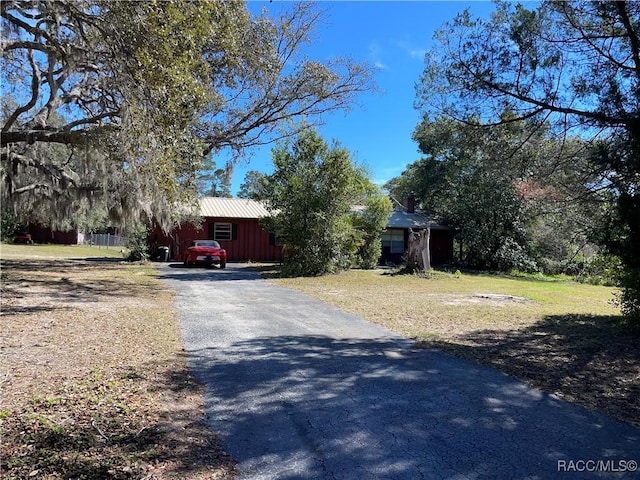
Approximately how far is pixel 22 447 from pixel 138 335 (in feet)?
11.9

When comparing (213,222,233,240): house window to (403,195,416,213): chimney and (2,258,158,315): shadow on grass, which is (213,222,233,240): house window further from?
(403,195,416,213): chimney

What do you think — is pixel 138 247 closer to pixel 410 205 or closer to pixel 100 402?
pixel 410 205

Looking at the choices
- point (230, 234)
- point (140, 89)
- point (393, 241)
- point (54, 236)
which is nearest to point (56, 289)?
point (140, 89)

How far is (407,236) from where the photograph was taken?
2850 centimetres

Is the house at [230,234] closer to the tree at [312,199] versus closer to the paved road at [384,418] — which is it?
the tree at [312,199]

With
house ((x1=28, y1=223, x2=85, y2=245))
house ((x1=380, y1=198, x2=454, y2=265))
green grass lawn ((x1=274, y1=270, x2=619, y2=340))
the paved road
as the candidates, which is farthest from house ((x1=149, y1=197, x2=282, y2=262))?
house ((x1=28, y1=223, x2=85, y2=245))

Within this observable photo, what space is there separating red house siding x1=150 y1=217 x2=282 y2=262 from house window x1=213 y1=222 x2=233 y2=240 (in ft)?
0.60

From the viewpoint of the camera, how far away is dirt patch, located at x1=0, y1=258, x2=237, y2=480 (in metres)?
2.86

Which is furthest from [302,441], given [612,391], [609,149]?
[609,149]

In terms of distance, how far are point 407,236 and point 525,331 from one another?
2068 centimetres

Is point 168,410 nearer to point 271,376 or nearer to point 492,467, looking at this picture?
point 271,376

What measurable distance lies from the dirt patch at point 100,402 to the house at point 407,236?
21.3 meters

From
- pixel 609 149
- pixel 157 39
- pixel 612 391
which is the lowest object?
pixel 612 391

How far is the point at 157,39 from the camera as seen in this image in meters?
5.25
